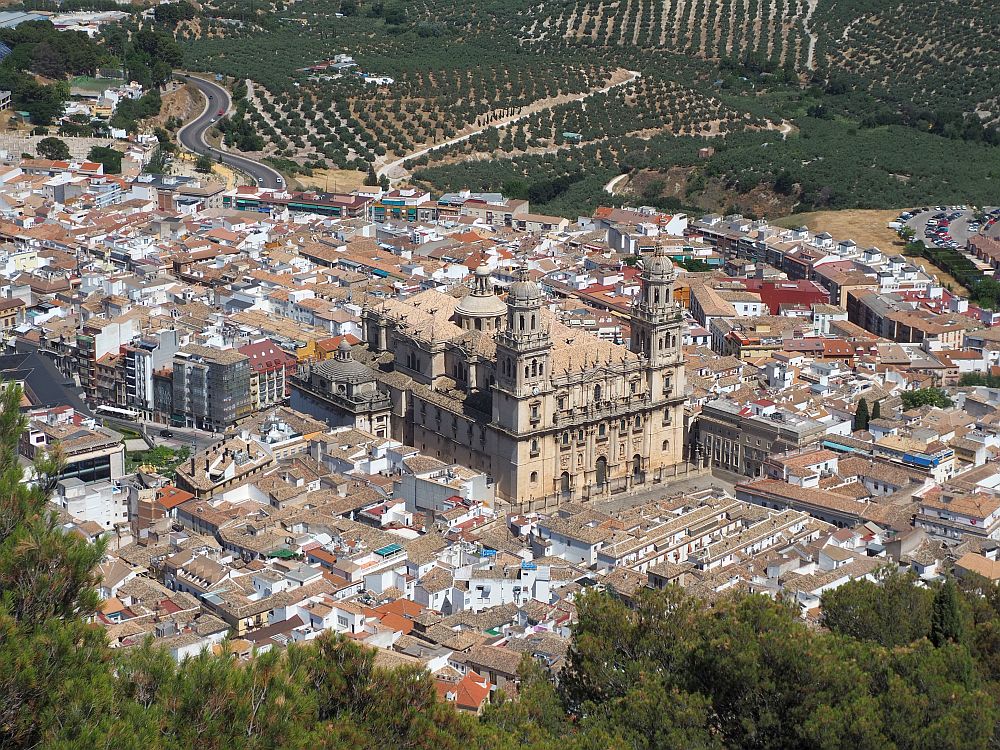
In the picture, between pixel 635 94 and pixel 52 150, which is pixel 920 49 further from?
pixel 52 150

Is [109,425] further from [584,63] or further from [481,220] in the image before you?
[584,63]

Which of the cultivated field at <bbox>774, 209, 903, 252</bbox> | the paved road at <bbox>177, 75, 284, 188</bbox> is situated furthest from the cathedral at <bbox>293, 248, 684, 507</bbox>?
the paved road at <bbox>177, 75, 284, 188</bbox>

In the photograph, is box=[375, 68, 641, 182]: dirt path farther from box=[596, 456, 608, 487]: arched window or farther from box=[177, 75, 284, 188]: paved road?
box=[596, 456, 608, 487]: arched window

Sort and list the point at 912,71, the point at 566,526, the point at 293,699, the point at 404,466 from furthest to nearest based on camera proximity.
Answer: the point at 912,71, the point at 404,466, the point at 566,526, the point at 293,699

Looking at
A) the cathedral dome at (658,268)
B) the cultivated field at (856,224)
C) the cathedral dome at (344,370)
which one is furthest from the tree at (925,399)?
the cultivated field at (856,224)

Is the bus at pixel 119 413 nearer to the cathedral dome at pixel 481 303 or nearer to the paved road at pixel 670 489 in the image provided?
the cathedral dome at pixel 481 303

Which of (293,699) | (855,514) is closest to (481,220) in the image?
(855,514)
